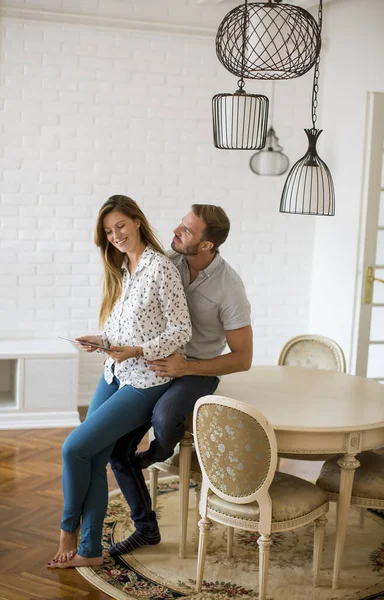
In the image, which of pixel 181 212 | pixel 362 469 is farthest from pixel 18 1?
pixel 362 469

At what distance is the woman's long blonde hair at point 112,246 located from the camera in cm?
335

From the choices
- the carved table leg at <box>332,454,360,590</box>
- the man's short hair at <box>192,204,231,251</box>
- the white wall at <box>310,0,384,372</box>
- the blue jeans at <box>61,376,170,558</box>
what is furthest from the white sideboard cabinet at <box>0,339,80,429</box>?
the carved table leg at <box>332,454,360,590</box>

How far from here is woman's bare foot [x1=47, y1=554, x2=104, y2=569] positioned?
3330 millimetres

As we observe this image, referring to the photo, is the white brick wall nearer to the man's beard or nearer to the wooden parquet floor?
the wooden parquet floor

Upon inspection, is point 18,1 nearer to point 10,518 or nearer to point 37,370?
point 37,370

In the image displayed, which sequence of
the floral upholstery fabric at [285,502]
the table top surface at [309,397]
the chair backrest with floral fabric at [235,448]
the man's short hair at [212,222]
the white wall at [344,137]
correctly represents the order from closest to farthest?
the chair backrest with floral fabric at [235,448], the floral upholstery fabric at [285,502], the table top surface at [309,397], the man's short hair at [212,222], the white wall at [344,137]

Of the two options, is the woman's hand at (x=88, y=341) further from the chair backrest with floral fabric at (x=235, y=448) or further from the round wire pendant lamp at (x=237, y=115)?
the round wire pendant lamp at (x=237, y=115)

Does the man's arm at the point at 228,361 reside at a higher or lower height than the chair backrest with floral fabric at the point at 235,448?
higher

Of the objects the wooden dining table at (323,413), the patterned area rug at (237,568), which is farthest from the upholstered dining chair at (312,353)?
the patterned area rug at (237,568)

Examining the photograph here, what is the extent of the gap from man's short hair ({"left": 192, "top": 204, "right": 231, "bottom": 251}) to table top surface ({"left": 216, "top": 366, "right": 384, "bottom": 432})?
0.71m

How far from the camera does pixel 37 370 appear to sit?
17.8ft

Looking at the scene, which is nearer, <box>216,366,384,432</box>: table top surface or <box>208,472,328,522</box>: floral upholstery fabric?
<box>208,472,328,522</box>: floral upholstery fabric

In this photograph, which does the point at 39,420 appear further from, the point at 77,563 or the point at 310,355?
the point at 77,563

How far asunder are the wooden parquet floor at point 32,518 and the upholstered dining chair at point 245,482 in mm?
595
